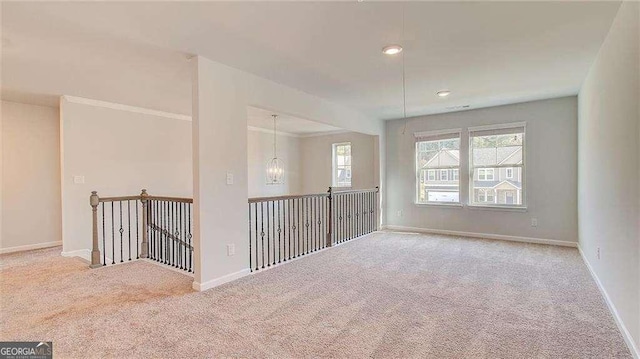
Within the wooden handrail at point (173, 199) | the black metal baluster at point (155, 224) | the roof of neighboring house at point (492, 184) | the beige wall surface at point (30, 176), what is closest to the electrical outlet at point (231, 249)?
the wooden handrail at point (173, 199)

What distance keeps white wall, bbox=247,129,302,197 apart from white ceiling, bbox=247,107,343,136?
0.24 m

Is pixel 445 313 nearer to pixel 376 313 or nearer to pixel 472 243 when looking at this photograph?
pixel 376 313

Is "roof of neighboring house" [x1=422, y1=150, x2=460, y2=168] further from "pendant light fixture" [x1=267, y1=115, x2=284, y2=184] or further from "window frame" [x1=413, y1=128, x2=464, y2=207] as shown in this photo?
"pendant light fixture" [x1=267, y1=115, x2=284, y2=184]

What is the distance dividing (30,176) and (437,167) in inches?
281

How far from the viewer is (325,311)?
270cm

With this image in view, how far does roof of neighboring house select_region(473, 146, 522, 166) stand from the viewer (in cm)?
549

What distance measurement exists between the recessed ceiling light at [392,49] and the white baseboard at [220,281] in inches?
112

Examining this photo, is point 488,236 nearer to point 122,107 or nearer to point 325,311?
point 325,311

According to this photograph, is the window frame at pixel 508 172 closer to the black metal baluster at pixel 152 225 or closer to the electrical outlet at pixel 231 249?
the electrical outlet at pixel 231 249

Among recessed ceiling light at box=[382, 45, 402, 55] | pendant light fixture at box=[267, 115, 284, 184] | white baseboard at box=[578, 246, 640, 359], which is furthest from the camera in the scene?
pendant light fixture at box=[267, 115, 284, 184]

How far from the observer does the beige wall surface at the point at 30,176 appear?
15.9 feet

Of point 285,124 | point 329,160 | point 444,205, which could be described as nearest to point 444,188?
point 444,205

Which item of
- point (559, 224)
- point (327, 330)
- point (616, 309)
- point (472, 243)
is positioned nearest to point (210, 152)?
point (327, 330)

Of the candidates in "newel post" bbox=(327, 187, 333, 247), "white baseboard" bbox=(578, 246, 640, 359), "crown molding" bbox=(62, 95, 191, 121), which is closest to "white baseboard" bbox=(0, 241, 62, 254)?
"crown molding" bbox=(62, 95, 191, 121)
